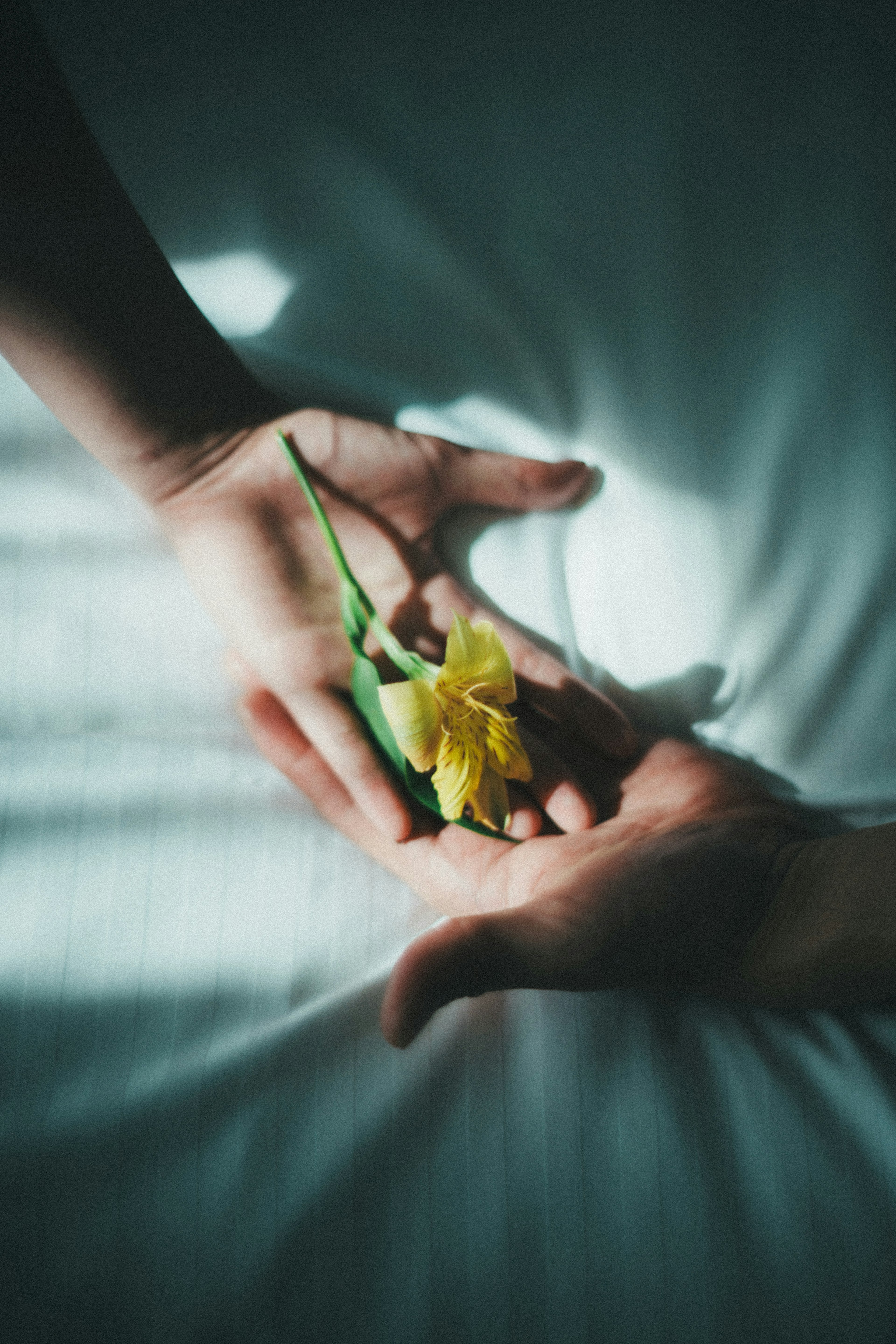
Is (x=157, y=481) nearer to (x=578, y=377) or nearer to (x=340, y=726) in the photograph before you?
(x=340, y=726)

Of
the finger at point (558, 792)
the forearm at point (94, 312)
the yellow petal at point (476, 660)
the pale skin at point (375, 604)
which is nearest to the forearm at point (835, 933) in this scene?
the pale skin at point (375, 604)

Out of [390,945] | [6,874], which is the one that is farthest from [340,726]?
[6,874]

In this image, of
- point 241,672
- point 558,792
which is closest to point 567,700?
point 558,792

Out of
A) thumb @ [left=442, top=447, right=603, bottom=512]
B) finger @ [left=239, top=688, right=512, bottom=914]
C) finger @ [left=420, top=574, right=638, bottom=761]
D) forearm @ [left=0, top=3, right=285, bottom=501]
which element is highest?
forearm @ [left=0, top=3, right=285, bottom=501]

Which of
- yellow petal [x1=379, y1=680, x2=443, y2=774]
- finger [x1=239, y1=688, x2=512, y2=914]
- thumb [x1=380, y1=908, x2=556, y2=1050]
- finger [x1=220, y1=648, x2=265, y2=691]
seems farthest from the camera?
finger [x1=220, y1=648, x2=265, y2=691]

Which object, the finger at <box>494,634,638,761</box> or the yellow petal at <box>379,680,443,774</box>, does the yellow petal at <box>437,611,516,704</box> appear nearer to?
the yellow petal at <box>379,680,443,774</box>

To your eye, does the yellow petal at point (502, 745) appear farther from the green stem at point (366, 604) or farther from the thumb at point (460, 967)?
the thumb at point (460, 967)

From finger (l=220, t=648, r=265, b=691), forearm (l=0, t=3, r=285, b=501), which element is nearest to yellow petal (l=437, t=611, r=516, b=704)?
finger (l=220, t=648, r=265, b=691)
